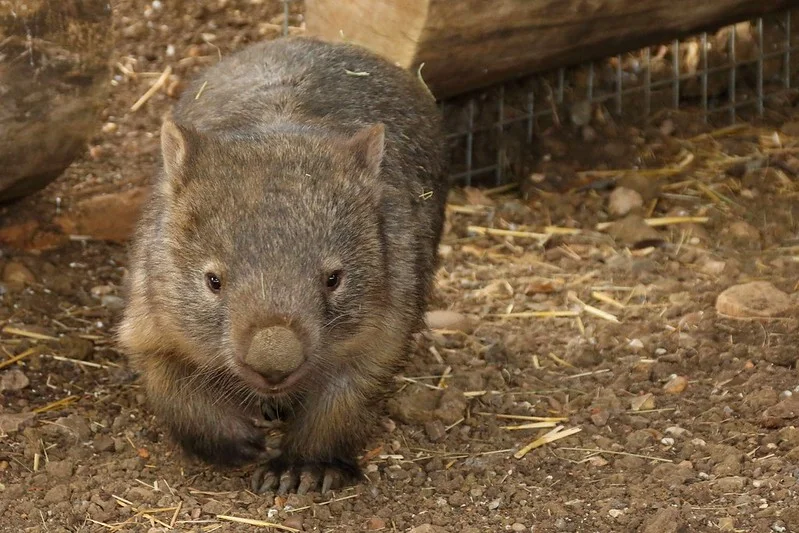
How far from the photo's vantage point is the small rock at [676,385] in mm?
5306

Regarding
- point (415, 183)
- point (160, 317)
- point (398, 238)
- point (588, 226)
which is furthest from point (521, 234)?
point (160, 317)

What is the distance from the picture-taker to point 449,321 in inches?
238

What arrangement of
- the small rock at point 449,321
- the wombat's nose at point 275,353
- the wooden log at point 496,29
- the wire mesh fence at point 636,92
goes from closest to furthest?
1. the wombat's nose at point 275,353
2. the small rock at point 449,321
3. the wooden log at point 496,29
4. the wire mesh fence at point 636,92

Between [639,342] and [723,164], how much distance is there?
7.96 feet

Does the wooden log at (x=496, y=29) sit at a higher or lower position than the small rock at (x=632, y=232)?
higher

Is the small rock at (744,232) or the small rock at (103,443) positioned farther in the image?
the small rock at (744,232)

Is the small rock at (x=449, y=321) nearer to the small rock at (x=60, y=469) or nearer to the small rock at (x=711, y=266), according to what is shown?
the small rock at (x=711, y=266)

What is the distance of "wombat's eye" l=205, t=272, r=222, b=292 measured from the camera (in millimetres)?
4094

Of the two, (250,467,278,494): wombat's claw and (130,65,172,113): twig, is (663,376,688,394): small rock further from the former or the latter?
(130,65,172,113): twig

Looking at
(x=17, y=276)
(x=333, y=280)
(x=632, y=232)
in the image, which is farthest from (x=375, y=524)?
(x=632, y=232)

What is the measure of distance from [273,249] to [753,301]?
2.74 metres

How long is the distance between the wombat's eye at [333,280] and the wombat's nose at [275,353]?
0.32m

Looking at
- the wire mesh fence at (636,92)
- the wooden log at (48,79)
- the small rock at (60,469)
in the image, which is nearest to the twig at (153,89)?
the wire mesh fence at (636,92)

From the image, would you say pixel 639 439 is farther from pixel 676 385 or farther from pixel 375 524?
pixel 375 524
